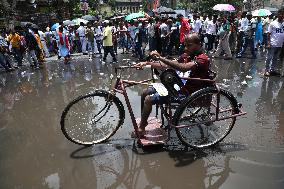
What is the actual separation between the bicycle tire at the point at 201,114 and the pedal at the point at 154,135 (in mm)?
302

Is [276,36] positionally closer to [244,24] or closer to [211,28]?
[244,24]

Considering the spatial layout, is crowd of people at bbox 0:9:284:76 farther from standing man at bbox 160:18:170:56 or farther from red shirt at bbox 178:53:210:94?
red shirt at bbox 178:53:210:94

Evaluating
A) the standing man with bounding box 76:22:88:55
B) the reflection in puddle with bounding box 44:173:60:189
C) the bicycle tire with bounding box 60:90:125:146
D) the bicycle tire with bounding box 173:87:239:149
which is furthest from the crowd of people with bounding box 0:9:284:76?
the reflection in puddle with bounding box 44:173:60:189

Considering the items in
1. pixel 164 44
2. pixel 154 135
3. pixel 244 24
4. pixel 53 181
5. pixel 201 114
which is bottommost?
pixel 53 181

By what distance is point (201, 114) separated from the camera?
4.95m

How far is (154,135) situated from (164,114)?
0.36 m

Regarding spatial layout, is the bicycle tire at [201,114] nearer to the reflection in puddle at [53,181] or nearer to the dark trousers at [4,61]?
the reflection in puddle at [53,181]

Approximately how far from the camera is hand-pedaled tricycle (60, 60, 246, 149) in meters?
4.49

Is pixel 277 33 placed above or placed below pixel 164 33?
above

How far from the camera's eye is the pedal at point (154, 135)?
4.72 m

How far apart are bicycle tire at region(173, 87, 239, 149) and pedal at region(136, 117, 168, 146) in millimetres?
302

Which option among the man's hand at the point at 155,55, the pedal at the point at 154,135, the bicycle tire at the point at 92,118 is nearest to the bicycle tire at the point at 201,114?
the pedal at the point at 154,135

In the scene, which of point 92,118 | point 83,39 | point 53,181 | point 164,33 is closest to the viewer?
point 53,181

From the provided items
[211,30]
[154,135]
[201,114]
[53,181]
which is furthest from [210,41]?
[53,181]
